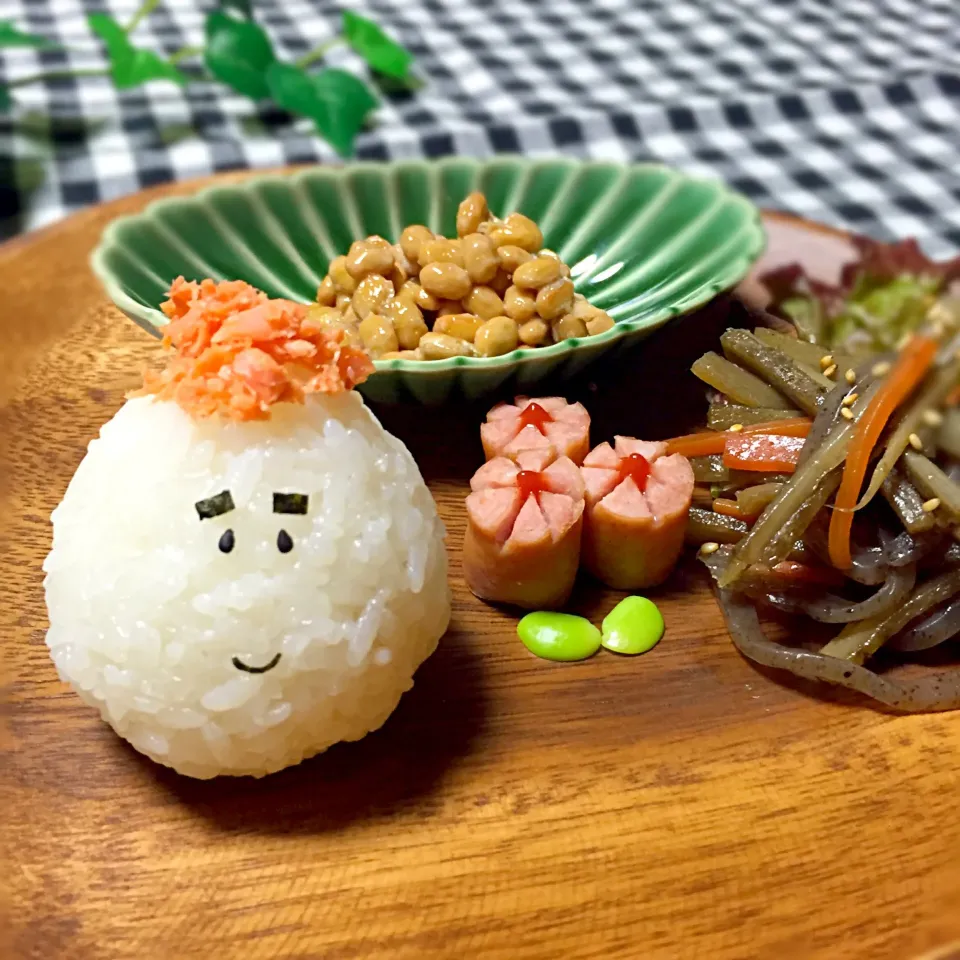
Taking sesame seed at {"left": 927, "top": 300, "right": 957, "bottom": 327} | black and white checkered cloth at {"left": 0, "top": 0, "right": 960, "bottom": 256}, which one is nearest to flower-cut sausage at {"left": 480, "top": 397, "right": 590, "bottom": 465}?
sesame seed at {"left": 927, "top": 300, "right": 957, "bottom": 327}

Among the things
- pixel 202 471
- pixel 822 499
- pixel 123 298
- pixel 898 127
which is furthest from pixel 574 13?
pixel 202 471

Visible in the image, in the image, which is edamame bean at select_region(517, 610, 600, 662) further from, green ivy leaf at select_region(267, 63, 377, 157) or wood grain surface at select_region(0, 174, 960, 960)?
green ivy leaf at select_region(267, 63, 377, 157)

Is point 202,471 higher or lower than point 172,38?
higher

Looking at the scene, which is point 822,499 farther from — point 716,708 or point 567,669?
point 567,669

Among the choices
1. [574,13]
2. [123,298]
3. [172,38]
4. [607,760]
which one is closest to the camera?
[607,760]

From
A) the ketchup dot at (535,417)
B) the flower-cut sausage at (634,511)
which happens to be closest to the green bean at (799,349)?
the flower-cut sausage at (634,511)

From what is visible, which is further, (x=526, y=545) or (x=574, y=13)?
(x=574, y=13)

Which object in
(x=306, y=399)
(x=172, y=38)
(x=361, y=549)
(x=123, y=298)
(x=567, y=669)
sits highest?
(x=306, y=399)
